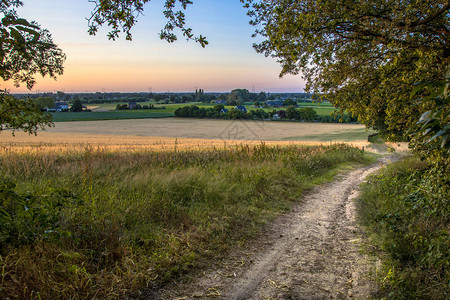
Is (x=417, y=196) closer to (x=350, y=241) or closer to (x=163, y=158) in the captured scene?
(x=350, y=241)

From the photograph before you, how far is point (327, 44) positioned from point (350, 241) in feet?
Result: 16.9

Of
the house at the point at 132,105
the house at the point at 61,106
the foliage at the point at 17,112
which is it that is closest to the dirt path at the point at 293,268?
the foliage at the point at 17,112

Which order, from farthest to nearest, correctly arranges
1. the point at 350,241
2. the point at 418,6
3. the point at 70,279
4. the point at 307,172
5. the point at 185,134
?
1. the point at 185,134
2. the point at 307,172
3. the point at 418,6
4. the point at 350,241
5. the point at 70,279

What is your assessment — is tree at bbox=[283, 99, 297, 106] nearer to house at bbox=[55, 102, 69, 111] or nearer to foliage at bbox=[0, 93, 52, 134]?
house at bbox=[55, 102, 69, 111]

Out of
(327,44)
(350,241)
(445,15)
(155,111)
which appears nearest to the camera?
(350,241)

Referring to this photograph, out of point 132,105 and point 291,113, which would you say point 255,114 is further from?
point 132,105

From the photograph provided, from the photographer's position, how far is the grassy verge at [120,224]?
350cm

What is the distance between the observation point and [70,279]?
3.54 m

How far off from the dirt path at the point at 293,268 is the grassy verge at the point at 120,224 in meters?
0.40

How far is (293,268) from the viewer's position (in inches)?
175

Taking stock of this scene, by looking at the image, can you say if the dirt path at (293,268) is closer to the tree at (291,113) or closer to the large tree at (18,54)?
the large tree at (18,54)

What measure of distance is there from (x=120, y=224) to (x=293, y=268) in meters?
2.88

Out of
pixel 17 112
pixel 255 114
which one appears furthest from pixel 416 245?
pixel 255 114

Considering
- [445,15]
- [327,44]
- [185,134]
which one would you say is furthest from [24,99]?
[185,134]
